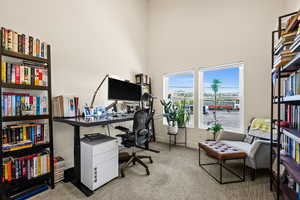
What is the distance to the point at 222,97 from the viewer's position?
2992mm

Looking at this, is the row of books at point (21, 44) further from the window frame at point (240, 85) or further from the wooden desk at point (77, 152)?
the window frame at point (240, 85)

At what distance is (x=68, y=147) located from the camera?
2.15m

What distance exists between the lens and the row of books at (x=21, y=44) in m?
1.39

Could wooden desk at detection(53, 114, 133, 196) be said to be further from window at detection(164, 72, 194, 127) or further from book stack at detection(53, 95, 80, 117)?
window at detection(164, 72, 194, 127)

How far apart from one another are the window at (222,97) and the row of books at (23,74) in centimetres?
294

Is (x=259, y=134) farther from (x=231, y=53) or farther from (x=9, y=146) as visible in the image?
(x=9, y=146)

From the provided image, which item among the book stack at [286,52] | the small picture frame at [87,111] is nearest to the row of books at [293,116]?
the book stack at [286,52]

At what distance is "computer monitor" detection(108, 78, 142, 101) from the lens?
225 centimetres

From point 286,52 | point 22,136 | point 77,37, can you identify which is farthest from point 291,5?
point 22,136

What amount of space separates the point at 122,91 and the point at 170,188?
169cm

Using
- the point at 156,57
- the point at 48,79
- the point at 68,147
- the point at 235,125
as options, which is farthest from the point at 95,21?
the point at 235,125

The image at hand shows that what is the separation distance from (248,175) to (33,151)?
2946mm

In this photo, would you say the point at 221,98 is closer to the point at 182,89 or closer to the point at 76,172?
the point at 182,89

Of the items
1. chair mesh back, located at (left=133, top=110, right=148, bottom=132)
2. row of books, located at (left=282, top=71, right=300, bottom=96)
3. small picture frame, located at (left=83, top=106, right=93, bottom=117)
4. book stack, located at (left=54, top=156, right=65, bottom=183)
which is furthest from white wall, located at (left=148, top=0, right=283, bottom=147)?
book stack, located at (left=54, top=156, right=65, bottom=183)
